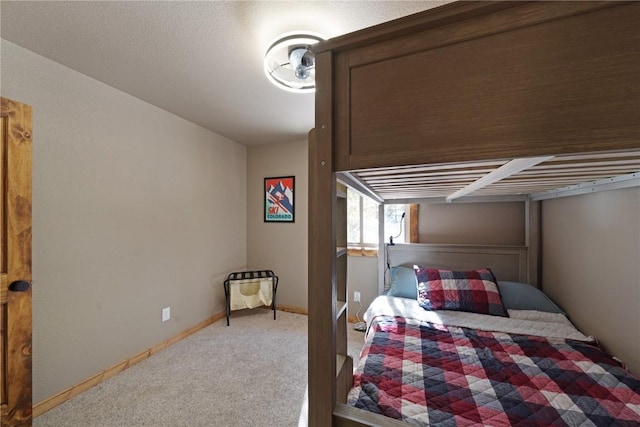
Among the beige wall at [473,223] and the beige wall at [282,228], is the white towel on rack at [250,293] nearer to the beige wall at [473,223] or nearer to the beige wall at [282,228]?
the beige wall at [282,228]

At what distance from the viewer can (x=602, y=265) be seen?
5.63 feet

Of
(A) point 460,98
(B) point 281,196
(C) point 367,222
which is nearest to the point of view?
(A) point 460,98

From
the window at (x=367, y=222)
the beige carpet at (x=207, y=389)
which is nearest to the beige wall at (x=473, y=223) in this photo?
the window at (x=367, y=222)

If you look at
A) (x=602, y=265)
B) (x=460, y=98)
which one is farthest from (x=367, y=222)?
(x=460, y=98)

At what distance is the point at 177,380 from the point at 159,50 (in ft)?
8.01

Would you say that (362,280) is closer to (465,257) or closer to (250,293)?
(465,257)

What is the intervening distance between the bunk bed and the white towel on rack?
261cm

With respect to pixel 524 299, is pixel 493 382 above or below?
below

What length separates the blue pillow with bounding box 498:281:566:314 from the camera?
7.07ft

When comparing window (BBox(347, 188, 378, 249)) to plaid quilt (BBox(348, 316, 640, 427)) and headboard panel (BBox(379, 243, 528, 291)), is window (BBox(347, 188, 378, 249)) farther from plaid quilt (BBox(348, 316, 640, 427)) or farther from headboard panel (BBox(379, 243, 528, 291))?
plaid quilt (BBox(348, 316, 640, 427))

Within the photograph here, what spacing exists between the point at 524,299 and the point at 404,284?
0.98m

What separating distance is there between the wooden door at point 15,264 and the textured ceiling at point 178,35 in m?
0.51

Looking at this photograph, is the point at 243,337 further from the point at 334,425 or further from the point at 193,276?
the point at 334,425

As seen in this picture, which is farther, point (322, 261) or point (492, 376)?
point (492, 376)
